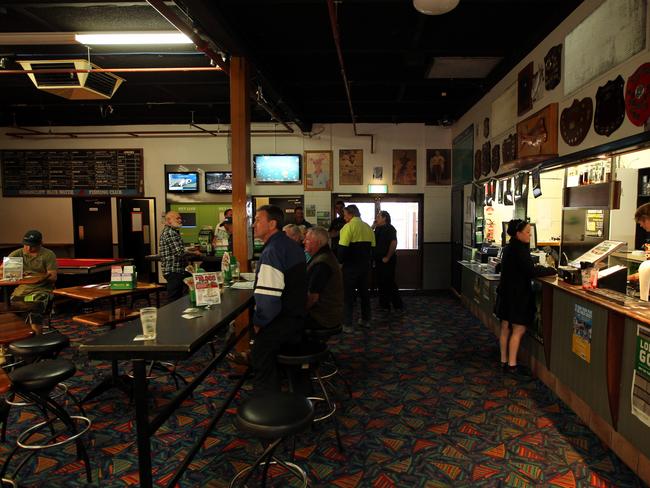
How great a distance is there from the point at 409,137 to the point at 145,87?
520 centimetres

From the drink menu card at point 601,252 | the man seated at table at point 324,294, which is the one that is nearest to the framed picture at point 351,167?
the man seated at table at point 324,294

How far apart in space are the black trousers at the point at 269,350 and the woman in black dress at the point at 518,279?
7.80ft

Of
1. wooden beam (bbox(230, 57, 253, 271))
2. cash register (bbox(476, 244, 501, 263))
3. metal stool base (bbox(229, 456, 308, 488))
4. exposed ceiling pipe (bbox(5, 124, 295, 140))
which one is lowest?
metal stool base (bbox(229, 456, 308, 488))

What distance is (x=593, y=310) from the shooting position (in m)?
3.20

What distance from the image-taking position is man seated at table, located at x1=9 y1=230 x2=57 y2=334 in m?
4.96

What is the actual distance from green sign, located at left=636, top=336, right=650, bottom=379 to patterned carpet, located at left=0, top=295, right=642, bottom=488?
72 cm

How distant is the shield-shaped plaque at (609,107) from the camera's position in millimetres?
3381

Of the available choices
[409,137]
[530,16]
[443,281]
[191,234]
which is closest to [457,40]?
[530,16]

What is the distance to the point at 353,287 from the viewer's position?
6.27 metres

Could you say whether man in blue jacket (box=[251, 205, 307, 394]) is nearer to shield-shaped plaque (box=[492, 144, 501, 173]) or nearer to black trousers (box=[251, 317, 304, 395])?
black trousers (box=[251, 317, 304, 395])

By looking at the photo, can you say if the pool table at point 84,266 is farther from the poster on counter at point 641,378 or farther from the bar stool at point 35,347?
the poster on counter at point 641,378

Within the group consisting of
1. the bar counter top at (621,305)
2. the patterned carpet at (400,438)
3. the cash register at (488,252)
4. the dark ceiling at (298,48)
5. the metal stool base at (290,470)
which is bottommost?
the patterned carpet at (400,438)

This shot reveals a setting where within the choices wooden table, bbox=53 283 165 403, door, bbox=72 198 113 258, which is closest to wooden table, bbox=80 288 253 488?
wooden table, bbox=53 283 165 403

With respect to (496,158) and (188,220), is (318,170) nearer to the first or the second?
(188,220)
